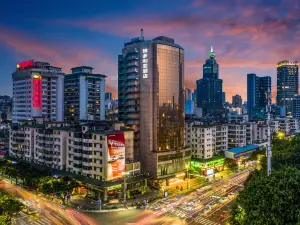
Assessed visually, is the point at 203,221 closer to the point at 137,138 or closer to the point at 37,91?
the point at 137,138

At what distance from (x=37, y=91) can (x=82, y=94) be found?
28714mm

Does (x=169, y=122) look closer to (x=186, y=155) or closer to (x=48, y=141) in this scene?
(x=186, y=155)

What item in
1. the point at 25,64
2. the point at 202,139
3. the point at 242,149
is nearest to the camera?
the point at 202,139

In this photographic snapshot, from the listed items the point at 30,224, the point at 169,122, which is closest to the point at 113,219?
the point at 30,224

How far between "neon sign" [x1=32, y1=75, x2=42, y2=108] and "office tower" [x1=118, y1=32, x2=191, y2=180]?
71.0 metres

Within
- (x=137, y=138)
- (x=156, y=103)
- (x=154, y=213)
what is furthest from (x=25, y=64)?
(x=154, y=213)

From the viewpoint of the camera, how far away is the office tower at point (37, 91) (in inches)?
5566

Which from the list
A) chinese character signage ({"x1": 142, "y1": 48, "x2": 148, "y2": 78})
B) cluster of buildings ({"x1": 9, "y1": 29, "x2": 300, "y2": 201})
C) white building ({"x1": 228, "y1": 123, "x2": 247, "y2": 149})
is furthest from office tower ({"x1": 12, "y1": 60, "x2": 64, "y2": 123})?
white building ({"x1": 228, "y1": 123, "x2": 247, "y2": 149})

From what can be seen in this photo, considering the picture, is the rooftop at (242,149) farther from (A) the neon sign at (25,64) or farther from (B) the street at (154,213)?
(A) the neon sign at (25,64)

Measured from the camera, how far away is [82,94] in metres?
163

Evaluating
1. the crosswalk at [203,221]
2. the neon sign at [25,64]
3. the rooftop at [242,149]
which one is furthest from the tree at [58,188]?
the neon sign at [25,64]

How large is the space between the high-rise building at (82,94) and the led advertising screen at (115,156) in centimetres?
9229

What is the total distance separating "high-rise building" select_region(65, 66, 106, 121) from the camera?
162 m

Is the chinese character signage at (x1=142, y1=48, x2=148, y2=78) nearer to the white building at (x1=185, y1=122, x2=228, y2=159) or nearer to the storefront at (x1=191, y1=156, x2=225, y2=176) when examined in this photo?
the white building at (x1=185, y1=122, x2=228, y2=159)
